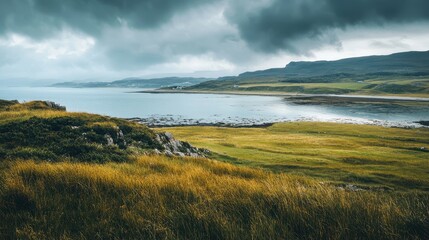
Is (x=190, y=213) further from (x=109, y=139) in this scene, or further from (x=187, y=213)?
(x=109, y=139)

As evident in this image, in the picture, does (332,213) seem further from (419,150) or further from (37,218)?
(419,150)

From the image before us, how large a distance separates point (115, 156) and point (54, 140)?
545cm

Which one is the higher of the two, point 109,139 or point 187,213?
point 187,213

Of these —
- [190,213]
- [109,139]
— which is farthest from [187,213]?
[109,139]

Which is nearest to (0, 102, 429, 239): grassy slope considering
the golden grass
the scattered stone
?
the golden grass

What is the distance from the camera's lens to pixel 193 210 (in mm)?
6430

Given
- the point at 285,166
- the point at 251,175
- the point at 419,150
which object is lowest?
the point at 419,150

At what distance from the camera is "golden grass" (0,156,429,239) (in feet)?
A: 18.8

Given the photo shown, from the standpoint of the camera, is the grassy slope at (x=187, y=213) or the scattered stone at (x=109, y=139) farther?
the scattered stone at (x=109, y=139)

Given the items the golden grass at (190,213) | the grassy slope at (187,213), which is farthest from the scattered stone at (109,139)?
the golden grass at (190,213)

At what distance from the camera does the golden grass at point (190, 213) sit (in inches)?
225

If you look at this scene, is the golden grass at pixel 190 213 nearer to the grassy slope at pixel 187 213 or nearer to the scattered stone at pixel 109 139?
the grassy slope at pixel 187 213

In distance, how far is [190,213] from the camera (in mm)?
→ 6469

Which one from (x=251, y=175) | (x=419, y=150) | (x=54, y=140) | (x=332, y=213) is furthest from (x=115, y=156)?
(x=419, y=150)
